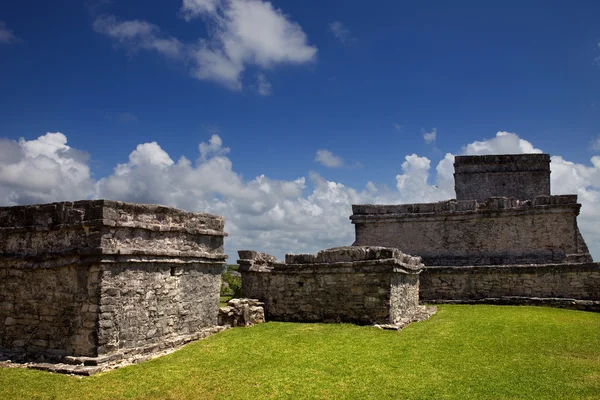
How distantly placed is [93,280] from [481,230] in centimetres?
1661

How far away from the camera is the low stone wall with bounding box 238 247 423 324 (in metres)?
12.4

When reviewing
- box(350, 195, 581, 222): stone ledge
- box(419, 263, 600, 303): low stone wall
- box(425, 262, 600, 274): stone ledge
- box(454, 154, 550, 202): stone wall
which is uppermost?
box(454, 154, 550, 202): stone wall

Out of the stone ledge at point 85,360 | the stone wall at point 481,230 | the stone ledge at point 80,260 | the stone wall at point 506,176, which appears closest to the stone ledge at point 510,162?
the stone wall at point 506,176

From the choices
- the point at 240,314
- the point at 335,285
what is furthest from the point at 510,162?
the point at 240,314

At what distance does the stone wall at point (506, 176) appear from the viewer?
78.5 feet

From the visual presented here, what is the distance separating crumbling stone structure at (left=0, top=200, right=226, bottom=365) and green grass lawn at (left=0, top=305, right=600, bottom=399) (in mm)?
726

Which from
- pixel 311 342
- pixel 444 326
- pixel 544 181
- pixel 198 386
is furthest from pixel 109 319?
pixel 544 181

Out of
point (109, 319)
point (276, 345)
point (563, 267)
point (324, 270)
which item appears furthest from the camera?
point (563, 267)

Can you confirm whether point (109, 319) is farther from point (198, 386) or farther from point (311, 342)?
point (311, 342)

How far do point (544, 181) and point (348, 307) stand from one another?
16102 mm

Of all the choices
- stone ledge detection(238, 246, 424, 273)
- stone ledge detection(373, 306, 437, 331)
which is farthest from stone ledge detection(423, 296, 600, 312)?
stone ledge detection(238, 246, 424, 273)

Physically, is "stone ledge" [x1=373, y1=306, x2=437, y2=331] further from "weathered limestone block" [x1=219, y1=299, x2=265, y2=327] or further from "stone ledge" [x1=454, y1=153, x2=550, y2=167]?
"stone ledge" [x1=454, y1=153, x2=550, y2=167]

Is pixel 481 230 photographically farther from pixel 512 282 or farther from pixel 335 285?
pixel 335 285

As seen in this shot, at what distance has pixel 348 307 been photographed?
12.8 meters
